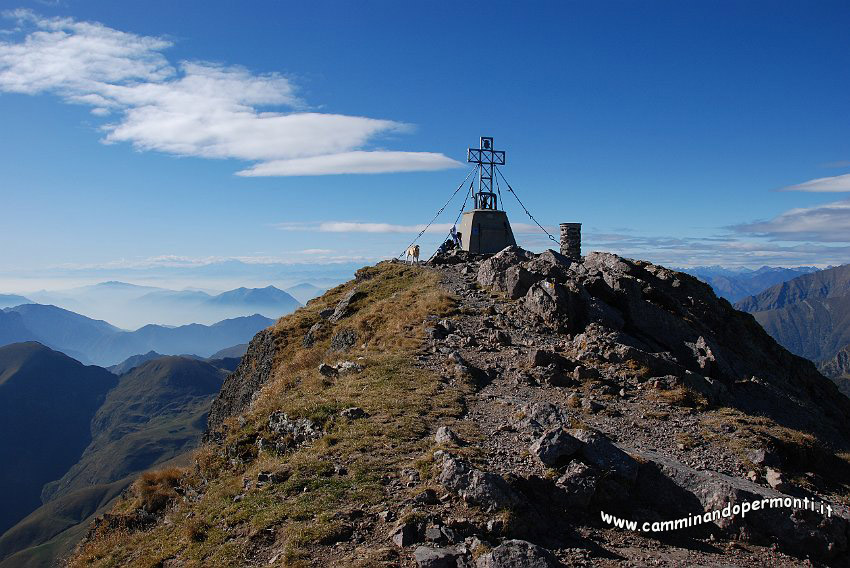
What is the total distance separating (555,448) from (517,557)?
14.0 ft

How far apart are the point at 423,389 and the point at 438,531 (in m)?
9.62

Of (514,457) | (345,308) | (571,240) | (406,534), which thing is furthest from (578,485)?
(571,240)

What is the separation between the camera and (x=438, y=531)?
1096cm

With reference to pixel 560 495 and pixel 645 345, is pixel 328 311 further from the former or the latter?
pixel 560 495

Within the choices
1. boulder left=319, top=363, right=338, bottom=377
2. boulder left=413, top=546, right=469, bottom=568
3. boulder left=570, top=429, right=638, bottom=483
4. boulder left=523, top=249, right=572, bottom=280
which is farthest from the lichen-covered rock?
boulder left=413, top=546, right=469, bottom=568

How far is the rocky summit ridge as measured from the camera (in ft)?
37.7

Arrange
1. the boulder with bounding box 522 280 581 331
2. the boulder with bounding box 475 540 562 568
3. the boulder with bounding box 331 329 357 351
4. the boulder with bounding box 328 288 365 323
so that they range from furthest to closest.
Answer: the boulder with bounding box 328 288 365 323
the boulder with bounding box 331 329 357 351
the boulder with bounding box 522 280 581 331
the boulder with bounding box 475 540 562 568

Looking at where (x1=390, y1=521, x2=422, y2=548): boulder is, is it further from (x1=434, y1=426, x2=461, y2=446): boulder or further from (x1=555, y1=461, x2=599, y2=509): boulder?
(x1=434, y1=426, x2=461, y2=446): boulder

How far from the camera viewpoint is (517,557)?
9.75m

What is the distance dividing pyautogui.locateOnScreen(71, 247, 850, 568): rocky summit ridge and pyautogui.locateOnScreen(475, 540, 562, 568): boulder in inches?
1.4

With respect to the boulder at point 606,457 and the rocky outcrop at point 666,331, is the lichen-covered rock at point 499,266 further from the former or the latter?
the boulder at point 606,457

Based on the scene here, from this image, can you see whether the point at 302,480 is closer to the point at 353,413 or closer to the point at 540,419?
the point at 353,413

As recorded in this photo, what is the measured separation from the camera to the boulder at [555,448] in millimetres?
13516

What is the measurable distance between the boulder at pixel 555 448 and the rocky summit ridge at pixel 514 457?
40 mm
